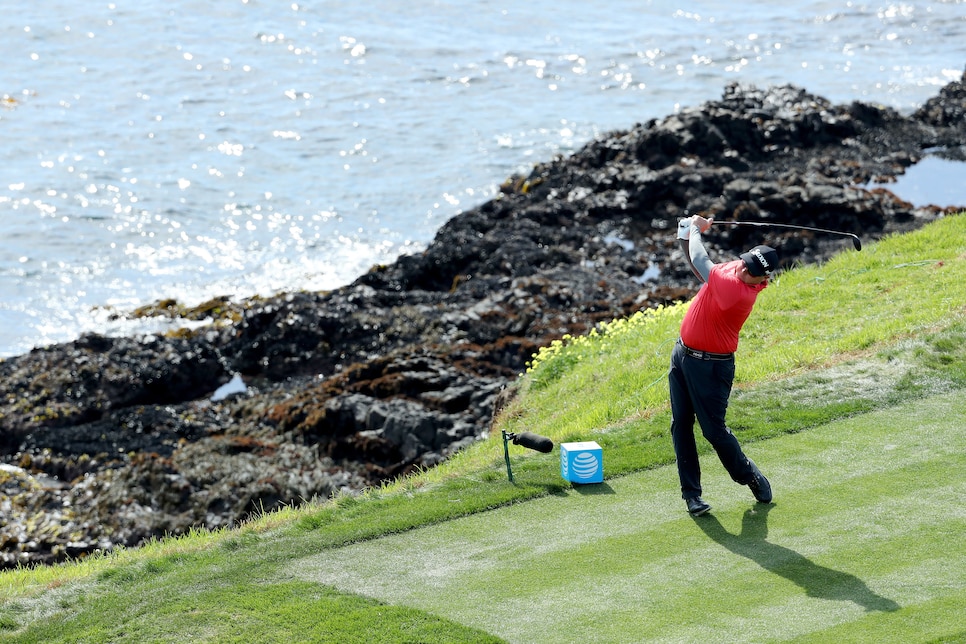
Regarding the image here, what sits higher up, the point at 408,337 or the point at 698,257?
the point at 698,257

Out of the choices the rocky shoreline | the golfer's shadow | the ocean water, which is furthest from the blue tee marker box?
the ocean water

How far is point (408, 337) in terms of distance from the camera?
28047 millimetres

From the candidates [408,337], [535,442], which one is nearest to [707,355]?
[535,442]

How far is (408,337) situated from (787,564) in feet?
61.8

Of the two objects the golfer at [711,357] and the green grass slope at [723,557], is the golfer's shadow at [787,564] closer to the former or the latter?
the green grass slope at [723,557]

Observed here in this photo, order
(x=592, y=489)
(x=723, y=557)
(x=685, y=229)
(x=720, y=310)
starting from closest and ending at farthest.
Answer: (x=723, y=557) → (x=720, y=310) → (x=685, y=229) → (x=592, y=489)

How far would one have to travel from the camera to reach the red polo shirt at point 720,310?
10289 mm

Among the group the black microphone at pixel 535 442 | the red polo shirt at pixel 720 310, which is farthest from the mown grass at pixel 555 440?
the red polo shirt at pixel 720 310

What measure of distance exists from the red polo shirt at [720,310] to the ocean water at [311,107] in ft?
81.9

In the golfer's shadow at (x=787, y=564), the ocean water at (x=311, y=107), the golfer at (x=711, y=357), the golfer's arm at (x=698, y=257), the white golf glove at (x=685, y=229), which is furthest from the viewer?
the ocean water at (x=311, y=107)

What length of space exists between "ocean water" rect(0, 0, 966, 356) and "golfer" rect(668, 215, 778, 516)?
2458cm

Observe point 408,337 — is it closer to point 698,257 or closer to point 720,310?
point 698,257

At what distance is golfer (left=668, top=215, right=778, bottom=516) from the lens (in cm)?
1029

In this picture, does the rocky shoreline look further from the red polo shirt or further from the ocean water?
the red polo shirt
